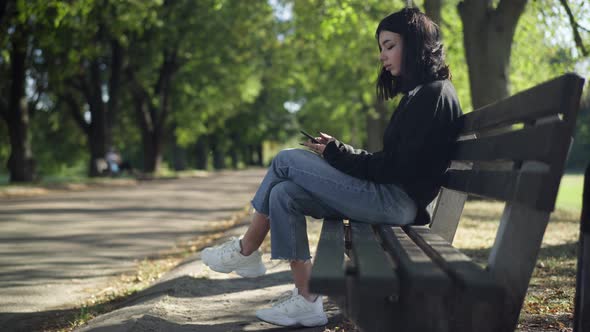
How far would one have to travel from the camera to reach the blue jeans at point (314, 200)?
3344 millimetres

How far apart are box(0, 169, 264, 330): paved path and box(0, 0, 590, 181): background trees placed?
4.57 meters

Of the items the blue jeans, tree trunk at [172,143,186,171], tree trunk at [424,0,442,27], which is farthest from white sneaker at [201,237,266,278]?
tree trunk at [172,143,186,171]

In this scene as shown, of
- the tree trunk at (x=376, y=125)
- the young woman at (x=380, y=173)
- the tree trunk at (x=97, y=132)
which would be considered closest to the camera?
the young woman at (x=380, y=173)

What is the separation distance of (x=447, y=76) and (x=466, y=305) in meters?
Answer: 1.64

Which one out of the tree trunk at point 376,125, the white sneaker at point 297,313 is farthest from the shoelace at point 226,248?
the tree trunk at point 376,125

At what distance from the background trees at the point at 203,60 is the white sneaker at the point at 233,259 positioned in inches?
342

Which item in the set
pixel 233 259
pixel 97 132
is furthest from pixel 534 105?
pixel 97 132

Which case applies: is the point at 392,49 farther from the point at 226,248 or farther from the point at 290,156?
the point at 226,248

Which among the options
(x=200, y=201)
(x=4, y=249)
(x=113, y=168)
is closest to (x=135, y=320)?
(x=4, y=249)

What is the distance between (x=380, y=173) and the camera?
3352 mm

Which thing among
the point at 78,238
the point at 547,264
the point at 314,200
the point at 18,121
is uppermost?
the point at 18,121

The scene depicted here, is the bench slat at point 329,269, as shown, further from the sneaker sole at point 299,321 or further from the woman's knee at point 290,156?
the sneaker sole at point 299,321

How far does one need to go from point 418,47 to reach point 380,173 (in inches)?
28.5

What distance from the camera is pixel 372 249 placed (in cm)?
274
